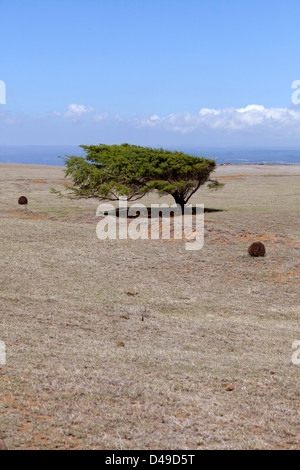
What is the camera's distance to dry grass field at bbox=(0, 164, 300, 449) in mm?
6863

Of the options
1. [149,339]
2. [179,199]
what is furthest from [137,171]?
[149,339]

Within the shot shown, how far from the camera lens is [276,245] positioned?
21625 mm

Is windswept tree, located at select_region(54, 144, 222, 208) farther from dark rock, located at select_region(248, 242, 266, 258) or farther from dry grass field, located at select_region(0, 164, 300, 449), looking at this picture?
dark rock, located at select_region(248, 242, 266, 258)

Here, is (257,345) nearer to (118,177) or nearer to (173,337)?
(173,337)

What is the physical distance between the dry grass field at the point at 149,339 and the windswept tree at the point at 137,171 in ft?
22.3

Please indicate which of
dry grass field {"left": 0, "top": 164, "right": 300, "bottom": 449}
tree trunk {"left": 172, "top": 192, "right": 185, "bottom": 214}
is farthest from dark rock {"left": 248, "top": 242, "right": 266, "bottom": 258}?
tree trunk {"left": 172, "top": 192, "right": 185, "bottom": 214}

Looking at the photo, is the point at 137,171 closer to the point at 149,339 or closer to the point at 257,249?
the point at 257,249

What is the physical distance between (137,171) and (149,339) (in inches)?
782

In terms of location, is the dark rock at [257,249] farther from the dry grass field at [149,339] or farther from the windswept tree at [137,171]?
the windswept tree at [137,171]

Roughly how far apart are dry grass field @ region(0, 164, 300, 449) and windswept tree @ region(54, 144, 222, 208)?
6.80 meters

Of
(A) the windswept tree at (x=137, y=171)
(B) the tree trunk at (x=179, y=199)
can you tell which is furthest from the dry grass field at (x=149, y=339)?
(B) the tree trunk at (x=179, y=199)

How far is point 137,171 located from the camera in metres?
30.1

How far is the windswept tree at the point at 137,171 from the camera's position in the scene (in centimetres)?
2992

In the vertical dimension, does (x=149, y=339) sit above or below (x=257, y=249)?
below
